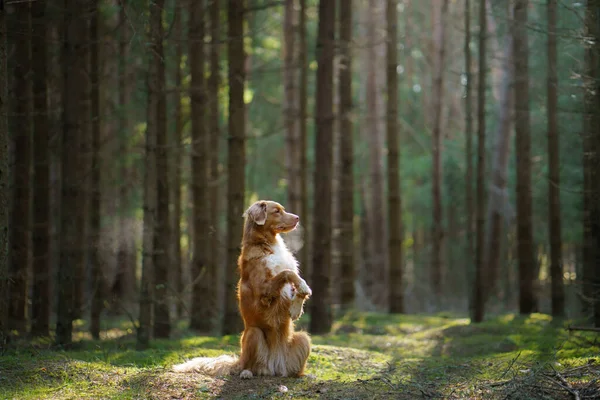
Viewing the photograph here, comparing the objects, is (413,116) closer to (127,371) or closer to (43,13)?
(43,13)

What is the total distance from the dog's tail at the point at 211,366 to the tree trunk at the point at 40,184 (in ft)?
18.9

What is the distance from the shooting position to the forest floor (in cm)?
805

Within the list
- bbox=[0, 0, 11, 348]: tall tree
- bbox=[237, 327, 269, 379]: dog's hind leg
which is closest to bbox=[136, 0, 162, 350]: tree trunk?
bbox=[0, 0, 11, 348]: tall tree

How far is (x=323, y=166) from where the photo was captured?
15422mm

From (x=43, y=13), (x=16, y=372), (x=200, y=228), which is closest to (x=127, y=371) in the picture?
(x=16, y=372)

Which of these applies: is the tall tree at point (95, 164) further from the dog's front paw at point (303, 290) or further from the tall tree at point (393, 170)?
the tall tree at point (393, 170)

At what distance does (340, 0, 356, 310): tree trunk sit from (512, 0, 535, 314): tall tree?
4.57 metres

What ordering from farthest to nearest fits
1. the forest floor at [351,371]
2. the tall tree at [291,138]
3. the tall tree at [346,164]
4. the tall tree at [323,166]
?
the tall tree at [291,138], the tall tree at [346,164], the tall tree at [323,166], the forest floor at [351,371]

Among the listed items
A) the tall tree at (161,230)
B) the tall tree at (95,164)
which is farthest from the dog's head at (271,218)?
the tall tree at (95,164)

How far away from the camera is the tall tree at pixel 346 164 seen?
19.2 meters

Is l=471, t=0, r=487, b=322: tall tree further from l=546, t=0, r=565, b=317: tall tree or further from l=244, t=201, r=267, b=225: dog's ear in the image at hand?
l=244, t=201, r=267, b=225: dog's ear

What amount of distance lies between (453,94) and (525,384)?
38.0 m

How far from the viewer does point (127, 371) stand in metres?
9.41

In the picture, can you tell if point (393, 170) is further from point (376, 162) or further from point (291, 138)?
point (376, 162)
